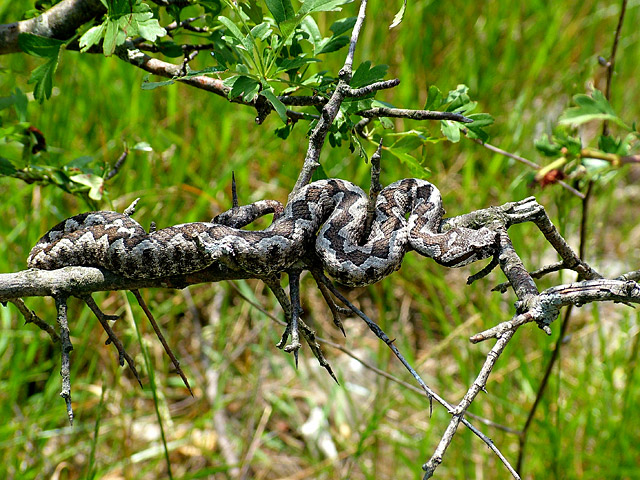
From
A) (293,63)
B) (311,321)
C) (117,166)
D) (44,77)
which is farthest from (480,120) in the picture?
(311,321)

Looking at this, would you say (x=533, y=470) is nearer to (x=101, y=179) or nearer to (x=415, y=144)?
(x=415, y=144)

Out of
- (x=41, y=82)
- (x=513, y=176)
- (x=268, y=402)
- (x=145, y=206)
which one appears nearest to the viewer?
(x=41, y=82)

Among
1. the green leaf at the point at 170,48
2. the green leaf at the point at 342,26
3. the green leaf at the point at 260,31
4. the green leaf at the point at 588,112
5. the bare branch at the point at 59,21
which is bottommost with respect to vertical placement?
the green leaf at the point at 588,112

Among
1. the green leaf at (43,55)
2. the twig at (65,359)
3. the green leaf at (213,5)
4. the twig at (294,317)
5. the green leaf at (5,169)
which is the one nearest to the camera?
the twig at (294,317)

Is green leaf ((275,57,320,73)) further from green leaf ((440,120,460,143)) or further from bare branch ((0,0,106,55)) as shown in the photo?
bare branch ((0,0,106,55))

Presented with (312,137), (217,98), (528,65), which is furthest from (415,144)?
(528,65)

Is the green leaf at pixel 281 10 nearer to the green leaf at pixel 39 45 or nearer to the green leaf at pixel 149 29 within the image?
the green leaf at pixel 149 29

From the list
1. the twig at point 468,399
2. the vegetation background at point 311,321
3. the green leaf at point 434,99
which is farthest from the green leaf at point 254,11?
the vegetation background at point 311,321
